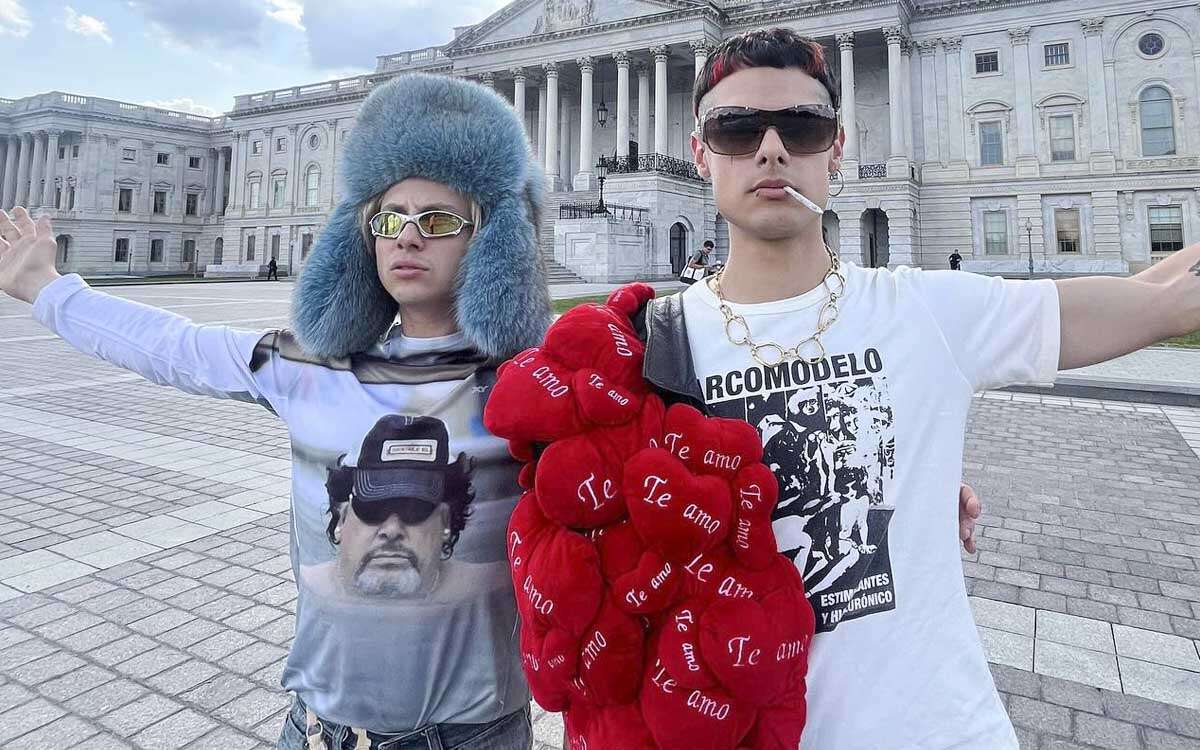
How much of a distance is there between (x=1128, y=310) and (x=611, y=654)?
1.48 metres

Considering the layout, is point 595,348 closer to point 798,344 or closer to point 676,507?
point 676,507

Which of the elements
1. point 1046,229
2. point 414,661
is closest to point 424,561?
point 414,661

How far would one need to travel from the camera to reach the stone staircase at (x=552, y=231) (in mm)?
2279

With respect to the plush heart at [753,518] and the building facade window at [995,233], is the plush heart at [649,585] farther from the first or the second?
the building facade window at [995,233]

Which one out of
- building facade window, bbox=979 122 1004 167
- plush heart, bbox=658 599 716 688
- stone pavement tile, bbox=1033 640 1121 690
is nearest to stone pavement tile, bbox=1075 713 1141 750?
stone pavement tile, bbox=1033 640 1121 690

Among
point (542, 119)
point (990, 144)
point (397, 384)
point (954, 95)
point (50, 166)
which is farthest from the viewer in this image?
point (50, 166)

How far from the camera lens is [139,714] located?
3.25m

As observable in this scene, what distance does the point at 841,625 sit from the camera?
58.4 inches

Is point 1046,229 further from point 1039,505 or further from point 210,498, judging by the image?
point 210,498

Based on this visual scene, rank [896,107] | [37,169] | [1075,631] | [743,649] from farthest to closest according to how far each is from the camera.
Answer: [37,169]
[896,107]
[1075,631]
[743,649]

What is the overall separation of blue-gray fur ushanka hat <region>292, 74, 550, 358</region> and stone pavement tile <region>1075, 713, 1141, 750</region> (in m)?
3.23

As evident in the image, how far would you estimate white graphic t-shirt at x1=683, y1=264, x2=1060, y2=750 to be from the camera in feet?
4.83

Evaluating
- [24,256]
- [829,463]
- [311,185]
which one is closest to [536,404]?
[829,463]

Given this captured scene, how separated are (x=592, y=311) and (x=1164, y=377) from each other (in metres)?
14.7
